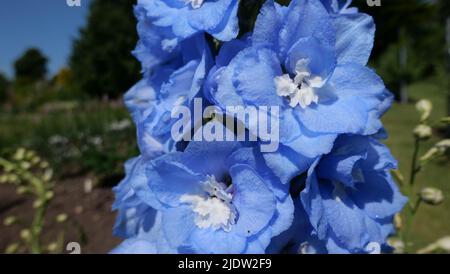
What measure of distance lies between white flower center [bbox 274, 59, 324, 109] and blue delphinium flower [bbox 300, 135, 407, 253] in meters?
0.06

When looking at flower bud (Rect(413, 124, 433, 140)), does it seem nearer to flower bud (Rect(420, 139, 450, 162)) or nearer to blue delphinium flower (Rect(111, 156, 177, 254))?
flower bud (Rect(420, 139, 450, 162))

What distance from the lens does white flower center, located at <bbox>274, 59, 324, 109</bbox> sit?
461 mm

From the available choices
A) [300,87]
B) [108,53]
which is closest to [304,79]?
[300,87]

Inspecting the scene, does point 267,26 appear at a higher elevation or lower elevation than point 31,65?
higher

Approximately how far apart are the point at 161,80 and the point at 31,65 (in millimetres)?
27512

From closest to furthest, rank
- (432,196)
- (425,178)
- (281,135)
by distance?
1. (281,135)
2. (432,196)
3. (425,178)

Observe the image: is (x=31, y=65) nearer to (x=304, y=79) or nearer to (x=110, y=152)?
(x=110, y=152)

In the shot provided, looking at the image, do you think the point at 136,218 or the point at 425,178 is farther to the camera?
the point at 425,178

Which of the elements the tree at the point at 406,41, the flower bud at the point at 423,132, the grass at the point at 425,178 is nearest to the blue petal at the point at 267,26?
the flower bud at the point at 423,132

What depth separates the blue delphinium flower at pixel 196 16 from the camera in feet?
1.52

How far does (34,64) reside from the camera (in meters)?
25.2

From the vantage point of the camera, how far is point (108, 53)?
7.13 metres

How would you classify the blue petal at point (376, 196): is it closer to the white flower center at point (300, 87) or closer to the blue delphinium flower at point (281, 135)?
the blue delphinium flower at point (281, 135)

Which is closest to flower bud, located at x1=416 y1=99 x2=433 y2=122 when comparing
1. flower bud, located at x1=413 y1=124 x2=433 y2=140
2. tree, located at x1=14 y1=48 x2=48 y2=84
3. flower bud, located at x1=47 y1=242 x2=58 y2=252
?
flower bud, located at x1=413 y1=124 x2=433 y2=140
